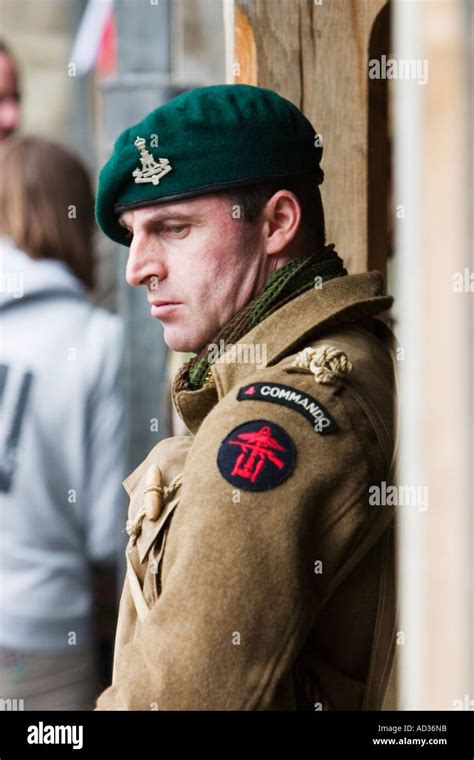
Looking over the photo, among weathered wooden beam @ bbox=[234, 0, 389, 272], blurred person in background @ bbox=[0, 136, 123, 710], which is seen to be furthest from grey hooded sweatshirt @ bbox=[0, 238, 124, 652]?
weathered wooden beam @ bbox=[234, 0, 389, 272]

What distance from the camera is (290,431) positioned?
6.36 ft

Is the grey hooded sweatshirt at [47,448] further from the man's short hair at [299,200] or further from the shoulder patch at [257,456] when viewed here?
the shoulder patch at [257,456]

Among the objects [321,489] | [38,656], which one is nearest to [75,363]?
[38,656]

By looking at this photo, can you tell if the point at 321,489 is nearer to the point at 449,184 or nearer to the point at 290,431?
the point at 290,431

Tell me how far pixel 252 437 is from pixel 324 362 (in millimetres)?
158

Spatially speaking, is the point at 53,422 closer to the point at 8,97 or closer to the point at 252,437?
the point at 8,97

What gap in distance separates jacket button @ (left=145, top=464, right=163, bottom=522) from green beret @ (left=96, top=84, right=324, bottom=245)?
1.22 feet

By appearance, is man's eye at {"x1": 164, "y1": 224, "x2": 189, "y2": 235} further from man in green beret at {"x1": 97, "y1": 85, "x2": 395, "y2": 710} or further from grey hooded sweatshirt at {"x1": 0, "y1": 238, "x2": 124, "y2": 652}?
grey hooded sweatshirt at {"x1": 0, "y1": 238, "x2": 124, "y2": 652}

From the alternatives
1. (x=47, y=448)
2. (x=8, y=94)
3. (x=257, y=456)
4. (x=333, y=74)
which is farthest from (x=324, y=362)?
(x=8, y=94)

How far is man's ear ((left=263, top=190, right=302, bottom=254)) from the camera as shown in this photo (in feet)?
7.13

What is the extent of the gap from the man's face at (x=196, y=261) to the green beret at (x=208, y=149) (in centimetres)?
3

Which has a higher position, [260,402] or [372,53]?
[372,53]
